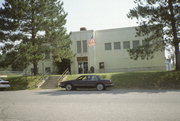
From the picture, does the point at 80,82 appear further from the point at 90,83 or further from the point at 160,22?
the point at 160,22

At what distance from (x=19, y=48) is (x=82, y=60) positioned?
46.4 feet

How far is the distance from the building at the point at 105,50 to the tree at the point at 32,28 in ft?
26.1

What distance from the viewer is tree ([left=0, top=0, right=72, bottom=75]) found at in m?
20.1

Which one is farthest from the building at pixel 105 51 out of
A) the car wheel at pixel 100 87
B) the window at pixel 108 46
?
the car wheel at pixel 100 87

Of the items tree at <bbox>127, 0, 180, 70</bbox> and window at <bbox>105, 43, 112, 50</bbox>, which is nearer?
tree at <bbox>127, 0, 180, 70</bbox>

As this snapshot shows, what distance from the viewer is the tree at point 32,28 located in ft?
66.0

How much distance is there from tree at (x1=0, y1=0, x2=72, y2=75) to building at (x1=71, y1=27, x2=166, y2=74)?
794cm

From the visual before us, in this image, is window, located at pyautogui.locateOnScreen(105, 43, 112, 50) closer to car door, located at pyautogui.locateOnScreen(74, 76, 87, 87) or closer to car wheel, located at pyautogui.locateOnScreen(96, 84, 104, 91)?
car door, located at pyautogui.locateOnScreen(74, 76, 87, 87)

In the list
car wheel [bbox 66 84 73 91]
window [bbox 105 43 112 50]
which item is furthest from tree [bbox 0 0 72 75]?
window [bbox 105 43 112 50]

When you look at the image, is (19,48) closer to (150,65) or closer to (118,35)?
(118,35)

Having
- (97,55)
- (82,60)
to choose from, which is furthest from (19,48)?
(97,55)

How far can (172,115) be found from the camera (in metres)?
5.57

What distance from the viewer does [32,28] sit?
22375mm

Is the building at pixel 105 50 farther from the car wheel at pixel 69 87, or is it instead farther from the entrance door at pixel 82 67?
the car wheel at pixel 69 87
